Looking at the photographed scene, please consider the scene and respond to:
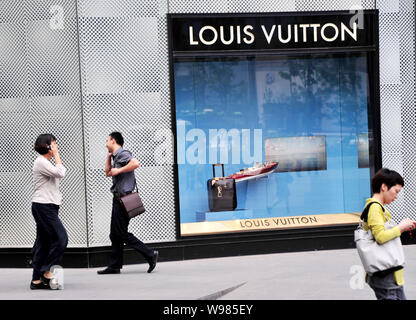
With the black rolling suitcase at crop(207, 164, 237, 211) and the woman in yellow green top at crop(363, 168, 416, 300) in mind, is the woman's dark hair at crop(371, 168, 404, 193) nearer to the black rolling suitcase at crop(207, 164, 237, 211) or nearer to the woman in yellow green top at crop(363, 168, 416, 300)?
the woman in yellow green top at crop(363, 168, 416, 300)

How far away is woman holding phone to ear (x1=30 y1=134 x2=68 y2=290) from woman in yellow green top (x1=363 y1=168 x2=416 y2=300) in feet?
14.3

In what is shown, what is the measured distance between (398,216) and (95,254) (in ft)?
16.0

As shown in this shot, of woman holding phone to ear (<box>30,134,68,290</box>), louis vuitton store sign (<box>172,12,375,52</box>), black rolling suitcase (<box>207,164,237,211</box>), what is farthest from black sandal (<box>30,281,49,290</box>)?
louis vuitton store sign (<box>172,12,375,52</box>)

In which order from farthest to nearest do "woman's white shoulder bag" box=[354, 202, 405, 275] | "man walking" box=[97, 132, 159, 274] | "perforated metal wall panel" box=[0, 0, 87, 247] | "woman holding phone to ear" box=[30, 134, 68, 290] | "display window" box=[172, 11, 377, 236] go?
"display window" box=[172, 11, 377, 236]
"perforated metal wall panel" box=[0, 0, 87, 247]
"man walking" box=[97, 132, 159, 274]
"woman holding phone to ear" box=[30, 134, 68, 290]
"woman's white shoulder bag" box=[354, 202, 405, 275]

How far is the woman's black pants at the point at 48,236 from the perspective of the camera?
8633mm

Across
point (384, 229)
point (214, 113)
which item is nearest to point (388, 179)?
point (384, 229)

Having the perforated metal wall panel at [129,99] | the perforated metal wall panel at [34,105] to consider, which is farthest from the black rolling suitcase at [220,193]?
the perforated metal wall panel at [34,105]

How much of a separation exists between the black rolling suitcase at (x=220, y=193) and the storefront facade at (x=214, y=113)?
2 centimetres

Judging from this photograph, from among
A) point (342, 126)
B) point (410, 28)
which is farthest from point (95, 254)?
point (410, 28)

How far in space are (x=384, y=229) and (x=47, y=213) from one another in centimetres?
463

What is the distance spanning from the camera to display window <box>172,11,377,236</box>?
38.6 feet

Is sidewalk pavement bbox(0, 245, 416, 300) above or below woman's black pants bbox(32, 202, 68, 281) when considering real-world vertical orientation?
below

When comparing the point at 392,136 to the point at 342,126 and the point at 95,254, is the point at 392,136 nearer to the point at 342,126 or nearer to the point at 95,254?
the point at 342,126

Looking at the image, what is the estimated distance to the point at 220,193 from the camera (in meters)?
11.9
